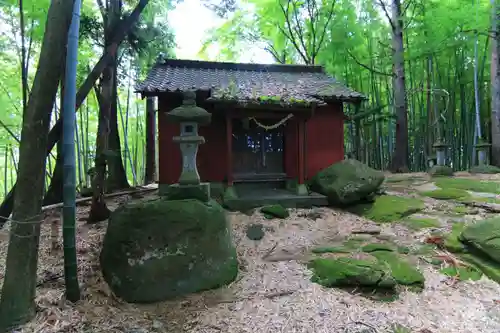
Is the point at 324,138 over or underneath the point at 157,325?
over

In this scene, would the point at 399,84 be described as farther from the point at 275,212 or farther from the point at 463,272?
the point at 463,272

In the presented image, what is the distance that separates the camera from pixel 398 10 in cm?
987

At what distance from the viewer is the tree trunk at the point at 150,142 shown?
411 inches

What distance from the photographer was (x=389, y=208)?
5.46 meters

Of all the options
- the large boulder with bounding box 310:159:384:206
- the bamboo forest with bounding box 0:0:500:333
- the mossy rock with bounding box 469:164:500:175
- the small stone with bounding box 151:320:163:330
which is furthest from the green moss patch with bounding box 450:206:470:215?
the small stone with bounding box 151:320:163:330

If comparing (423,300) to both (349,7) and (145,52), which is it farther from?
(349,7)

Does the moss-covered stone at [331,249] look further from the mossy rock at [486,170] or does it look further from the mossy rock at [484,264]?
the mossy rock at [486,170]

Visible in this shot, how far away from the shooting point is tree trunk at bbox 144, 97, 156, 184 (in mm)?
10445

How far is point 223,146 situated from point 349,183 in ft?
10.1

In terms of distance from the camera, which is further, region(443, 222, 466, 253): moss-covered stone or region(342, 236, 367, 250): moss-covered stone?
region(342, 236, 367, 250): moss-covered stone

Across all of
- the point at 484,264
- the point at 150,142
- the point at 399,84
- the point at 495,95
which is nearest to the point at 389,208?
the point at 484,264

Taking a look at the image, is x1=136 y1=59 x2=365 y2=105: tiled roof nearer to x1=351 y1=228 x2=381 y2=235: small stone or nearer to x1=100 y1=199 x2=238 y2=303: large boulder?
x1=351 y1=228 x2=381 y2=235: small stone

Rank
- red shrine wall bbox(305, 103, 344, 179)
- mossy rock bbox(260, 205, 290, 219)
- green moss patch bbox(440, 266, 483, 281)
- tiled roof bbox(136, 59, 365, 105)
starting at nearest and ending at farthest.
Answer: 1. green moss patch bbox(440, 266, 483, 281)
2. mossy rock bbox(260, 205, 290, 219)
3. tiled roof bbox(136, 59, 365, 105)
4. red shrine wall bbox(305, 103, 344, 179)

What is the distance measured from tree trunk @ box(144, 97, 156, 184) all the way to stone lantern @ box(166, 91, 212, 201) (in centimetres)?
631
